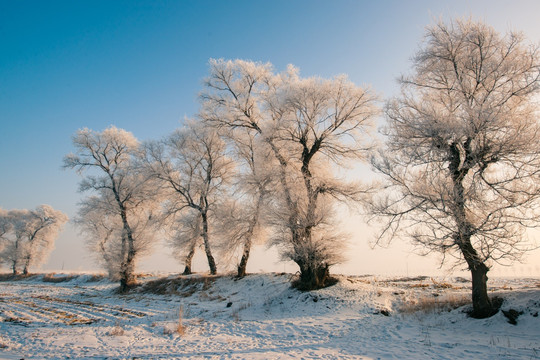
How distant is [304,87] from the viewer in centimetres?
1506

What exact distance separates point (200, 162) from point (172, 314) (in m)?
12.5

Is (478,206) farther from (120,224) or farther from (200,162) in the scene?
(120,224)

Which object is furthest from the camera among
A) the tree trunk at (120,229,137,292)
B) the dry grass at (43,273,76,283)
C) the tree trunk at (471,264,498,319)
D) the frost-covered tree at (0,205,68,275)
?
the frost-covered tree at (0,205,68,275)

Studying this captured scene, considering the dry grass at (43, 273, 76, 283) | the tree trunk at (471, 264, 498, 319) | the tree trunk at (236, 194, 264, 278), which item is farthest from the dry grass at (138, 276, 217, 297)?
the dry grass at (43, 273, 76, 283)

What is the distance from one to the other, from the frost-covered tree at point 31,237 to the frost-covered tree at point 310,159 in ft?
135

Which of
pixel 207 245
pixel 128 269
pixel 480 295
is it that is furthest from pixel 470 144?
pixel 128 269

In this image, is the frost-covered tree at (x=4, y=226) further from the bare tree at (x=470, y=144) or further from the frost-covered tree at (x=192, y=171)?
the bare tree at (x=470, y=144)

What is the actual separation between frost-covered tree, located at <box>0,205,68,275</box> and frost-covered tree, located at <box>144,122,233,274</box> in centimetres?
3106

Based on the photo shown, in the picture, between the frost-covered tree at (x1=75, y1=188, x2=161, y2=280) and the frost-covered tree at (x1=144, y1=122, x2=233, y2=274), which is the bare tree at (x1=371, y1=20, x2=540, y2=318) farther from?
the frost-covered tree at (x1=75, y1=188, x2=161, y2=280)

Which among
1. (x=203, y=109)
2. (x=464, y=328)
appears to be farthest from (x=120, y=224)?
(x=464, y=328)

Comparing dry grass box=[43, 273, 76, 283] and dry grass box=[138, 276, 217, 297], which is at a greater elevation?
dry grass box=[138, 276, 217, 297]

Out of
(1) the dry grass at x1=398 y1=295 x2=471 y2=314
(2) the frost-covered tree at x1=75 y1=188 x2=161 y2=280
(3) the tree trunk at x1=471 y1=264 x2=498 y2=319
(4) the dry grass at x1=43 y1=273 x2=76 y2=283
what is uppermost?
(2) the frost-covered tree at x1=75 y1=188 x2=161 y2=280

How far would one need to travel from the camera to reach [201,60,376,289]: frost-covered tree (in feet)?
46.1

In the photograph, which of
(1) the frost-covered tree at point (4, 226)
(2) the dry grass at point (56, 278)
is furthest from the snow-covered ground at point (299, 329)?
(1) the frost-covered tree at point (4, 226)
